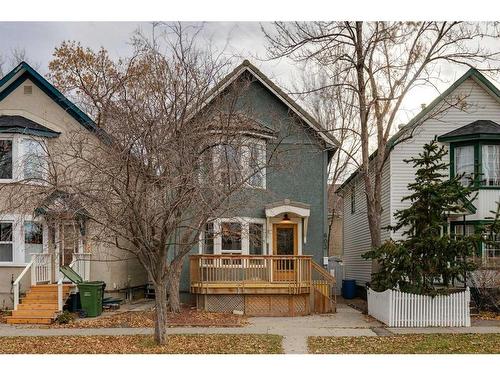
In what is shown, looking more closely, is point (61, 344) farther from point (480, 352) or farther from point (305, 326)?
point (480, 352)

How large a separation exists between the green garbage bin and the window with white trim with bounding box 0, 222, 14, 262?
2624 millimetres

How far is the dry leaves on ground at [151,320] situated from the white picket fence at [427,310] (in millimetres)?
3504

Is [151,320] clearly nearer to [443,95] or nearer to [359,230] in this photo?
[443,95]

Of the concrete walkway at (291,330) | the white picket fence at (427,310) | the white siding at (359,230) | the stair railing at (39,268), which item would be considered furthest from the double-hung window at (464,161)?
the stair railing at (39,268)

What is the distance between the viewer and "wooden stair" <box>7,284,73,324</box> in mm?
14028

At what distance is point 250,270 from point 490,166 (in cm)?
759

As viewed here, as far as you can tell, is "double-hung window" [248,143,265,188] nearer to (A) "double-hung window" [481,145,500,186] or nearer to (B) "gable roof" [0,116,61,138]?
(B) "gable roof" [0,116,61,138]

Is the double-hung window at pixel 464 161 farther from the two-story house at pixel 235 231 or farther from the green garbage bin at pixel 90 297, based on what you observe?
the green garbage bin at pixel 90 297

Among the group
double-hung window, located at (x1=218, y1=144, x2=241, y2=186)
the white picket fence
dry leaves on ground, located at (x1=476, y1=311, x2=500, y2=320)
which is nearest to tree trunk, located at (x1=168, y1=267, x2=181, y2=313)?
double-hung window, located at (x1=218, y1=144, x2=241, y2=186)

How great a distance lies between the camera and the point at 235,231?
1587 cm

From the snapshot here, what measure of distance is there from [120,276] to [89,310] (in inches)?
109

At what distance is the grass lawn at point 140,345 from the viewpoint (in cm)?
1037

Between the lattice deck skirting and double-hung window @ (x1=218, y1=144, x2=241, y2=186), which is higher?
double-hung window @ (x1=218, y1=144, x2=241, y2=186)

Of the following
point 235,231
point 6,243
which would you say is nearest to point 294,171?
point 235,231
